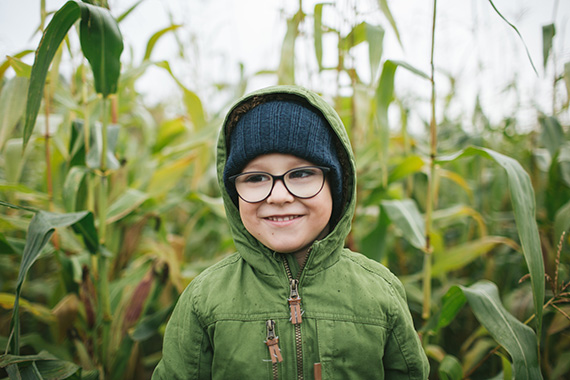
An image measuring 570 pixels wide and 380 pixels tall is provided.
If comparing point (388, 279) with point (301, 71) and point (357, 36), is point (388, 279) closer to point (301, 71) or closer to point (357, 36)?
point (357, 36)

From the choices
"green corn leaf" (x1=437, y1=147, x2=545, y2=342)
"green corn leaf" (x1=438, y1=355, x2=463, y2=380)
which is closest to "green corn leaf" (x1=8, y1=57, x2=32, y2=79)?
"green corn leaf" (x1=437, y1=147, x2=545, y2=342)

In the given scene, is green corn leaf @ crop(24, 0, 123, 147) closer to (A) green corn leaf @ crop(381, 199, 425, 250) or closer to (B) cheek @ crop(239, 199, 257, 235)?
(B) cheek @ crop(239, 199, 257, 235)

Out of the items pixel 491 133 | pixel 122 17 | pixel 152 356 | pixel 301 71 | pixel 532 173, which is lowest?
pixel 152 356

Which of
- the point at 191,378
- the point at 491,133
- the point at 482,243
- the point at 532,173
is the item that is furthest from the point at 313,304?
the point at 491,133

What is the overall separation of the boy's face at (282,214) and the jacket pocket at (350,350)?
0.67 ft

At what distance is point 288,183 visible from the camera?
2.59 ft

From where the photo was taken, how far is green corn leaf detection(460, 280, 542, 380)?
0.86 m

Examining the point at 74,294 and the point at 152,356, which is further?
the point at 152,356

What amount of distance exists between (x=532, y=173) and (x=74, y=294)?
2.29m

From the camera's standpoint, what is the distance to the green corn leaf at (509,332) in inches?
33.9

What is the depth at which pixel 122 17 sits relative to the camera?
3.85 feet

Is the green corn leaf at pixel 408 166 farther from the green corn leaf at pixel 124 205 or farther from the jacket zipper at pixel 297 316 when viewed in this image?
the green corn leaf at pixel 124 205

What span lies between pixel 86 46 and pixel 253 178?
24.1 inches

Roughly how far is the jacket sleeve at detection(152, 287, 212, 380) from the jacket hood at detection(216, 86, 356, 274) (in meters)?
0.20
